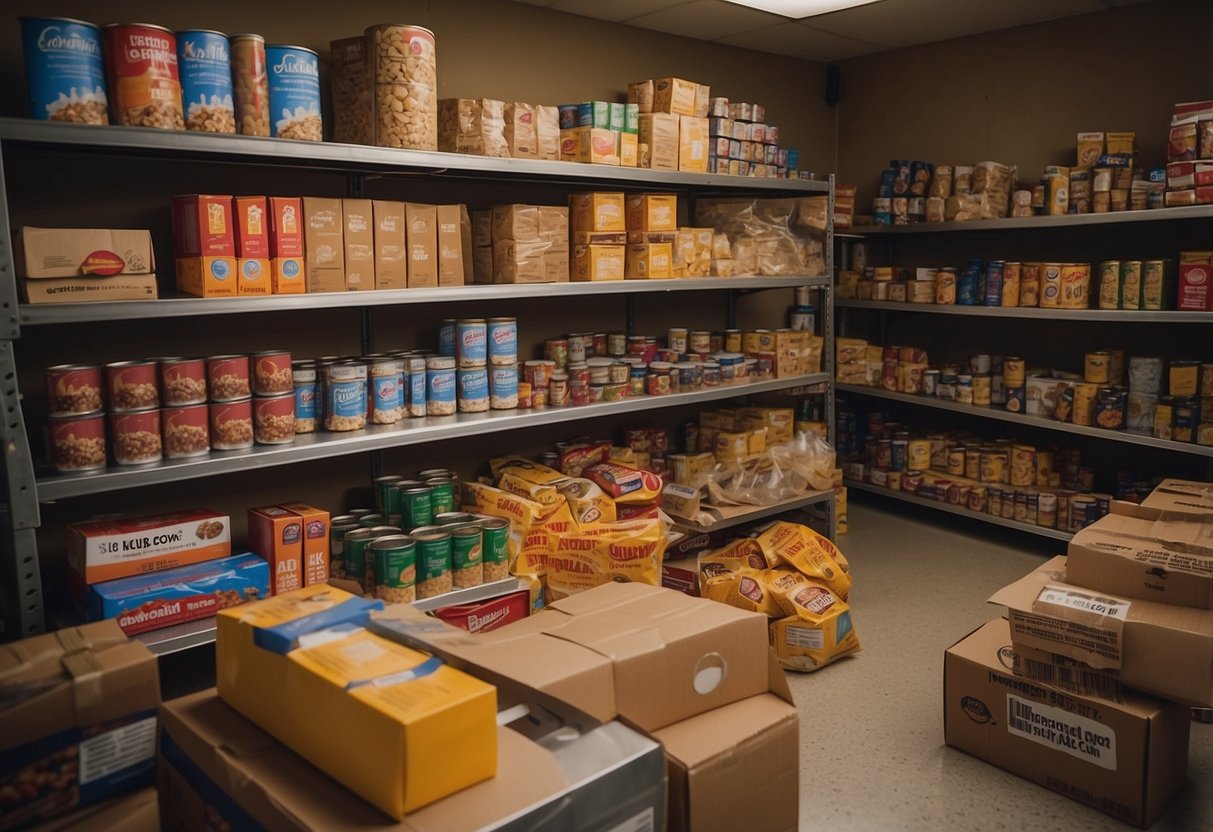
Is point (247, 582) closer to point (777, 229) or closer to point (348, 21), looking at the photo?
point (348, 21)

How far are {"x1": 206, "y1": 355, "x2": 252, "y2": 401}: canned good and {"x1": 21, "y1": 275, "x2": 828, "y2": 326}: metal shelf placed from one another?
0.45 feet

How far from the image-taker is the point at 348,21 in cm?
321

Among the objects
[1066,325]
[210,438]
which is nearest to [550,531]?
[210,438]

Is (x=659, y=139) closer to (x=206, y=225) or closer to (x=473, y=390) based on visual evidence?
(x=473, y=390)

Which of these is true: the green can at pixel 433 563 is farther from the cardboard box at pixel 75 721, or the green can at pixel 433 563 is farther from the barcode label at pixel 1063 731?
the barcode label at pixel 1063 731

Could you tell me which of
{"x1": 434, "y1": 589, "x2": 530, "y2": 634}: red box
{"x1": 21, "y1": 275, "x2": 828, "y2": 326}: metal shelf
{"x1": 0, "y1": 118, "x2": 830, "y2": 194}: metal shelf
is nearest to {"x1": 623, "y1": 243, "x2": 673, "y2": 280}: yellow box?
{"x1": 21, "y1": 275, "x2": 828, "y2": 326}: metal shelf

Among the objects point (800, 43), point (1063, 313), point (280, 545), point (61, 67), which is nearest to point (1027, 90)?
point (800, 43)

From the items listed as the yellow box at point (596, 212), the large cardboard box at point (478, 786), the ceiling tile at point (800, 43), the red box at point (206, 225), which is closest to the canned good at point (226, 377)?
the red box at point (206, 225)

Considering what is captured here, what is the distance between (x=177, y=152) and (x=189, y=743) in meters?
1.96

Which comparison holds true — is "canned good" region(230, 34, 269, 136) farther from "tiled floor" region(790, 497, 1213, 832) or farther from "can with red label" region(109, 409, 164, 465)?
"tiled floor" region(790, 497, 1213, 832)

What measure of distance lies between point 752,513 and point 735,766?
7.52ft

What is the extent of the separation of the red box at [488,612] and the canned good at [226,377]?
0.93 m

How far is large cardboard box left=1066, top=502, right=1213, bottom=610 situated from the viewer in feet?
7.39

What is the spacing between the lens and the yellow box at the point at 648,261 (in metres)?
3.59
